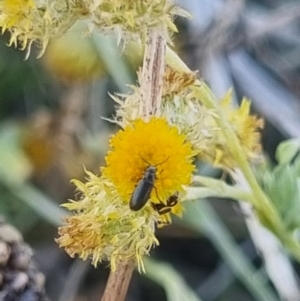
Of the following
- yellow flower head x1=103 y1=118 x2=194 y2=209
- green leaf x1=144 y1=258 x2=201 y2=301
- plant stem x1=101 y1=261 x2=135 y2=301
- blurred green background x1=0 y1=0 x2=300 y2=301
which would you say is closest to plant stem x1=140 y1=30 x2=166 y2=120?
yellow flower head x1=103 y1=118 x2=194 y2=209

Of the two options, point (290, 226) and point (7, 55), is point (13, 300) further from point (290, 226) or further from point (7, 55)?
point (7, 55)

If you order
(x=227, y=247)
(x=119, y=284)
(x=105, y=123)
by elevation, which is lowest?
(x=119, y=284)

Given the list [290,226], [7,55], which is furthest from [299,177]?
[7,55]

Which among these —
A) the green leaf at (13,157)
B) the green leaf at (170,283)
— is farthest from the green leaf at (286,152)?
the green leaf at (13,157)

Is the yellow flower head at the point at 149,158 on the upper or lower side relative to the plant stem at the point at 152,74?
lower

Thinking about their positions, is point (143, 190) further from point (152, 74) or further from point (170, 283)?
point (170, 283)

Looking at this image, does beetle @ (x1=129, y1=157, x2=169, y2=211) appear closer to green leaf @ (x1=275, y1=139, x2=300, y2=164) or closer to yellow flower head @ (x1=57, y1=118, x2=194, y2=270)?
yellow flower head @ (x1=57, y1=118, x2=194, y2=270)

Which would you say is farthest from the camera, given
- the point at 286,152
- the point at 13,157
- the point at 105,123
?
the point at 105,123

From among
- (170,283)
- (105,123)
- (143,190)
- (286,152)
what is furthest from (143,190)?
(105,123)

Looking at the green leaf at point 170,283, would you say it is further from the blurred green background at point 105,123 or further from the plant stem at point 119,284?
the plant stem at point 119,284
